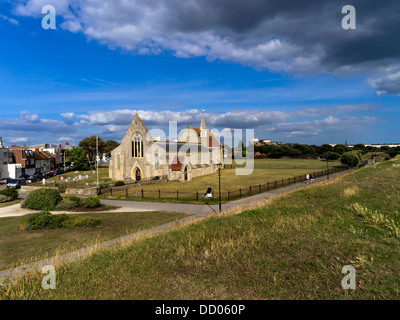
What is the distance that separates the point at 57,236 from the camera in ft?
44.6

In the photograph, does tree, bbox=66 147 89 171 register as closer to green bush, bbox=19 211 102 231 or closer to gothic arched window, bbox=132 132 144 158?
gothic arched window, bbox=132 132 144 158

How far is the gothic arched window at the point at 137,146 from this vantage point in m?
43.2

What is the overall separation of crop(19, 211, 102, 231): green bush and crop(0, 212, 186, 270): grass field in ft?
1.52

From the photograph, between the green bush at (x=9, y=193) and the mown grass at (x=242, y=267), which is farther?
the green bush at (x=9, y=193)

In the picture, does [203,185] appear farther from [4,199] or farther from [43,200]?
[4,199]

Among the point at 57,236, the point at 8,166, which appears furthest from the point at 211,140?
the point at 57,236

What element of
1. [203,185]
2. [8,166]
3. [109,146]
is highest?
[109,146]

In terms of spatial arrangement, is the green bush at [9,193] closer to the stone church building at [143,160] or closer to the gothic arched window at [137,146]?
the stone church building at [143,160]

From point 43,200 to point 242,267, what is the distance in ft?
69.7

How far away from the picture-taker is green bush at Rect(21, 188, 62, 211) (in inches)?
836

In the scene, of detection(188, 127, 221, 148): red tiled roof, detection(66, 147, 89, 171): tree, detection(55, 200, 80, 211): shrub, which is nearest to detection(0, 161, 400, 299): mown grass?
detection(55, 200, 80, 211): shrub

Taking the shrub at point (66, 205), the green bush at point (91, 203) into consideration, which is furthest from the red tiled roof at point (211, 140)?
the shrub at point (66, 205)

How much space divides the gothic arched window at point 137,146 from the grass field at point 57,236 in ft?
83.1
